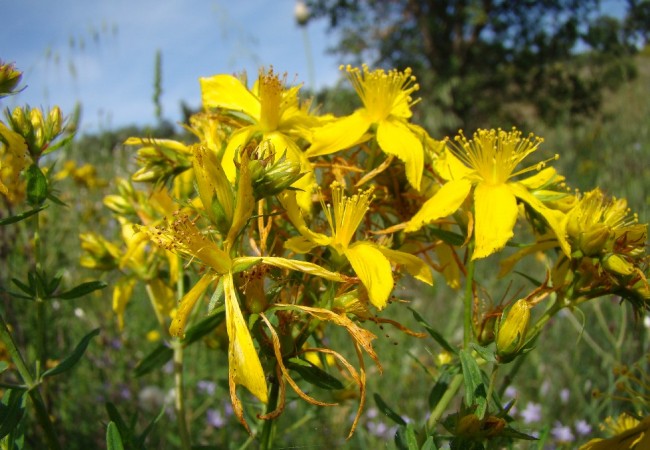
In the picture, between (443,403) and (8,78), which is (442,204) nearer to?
(443,403)

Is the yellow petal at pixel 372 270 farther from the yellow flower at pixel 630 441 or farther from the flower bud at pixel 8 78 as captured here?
the flower bud at pixel 8 78

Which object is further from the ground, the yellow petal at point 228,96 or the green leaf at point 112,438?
the yellow petal at point 228,96

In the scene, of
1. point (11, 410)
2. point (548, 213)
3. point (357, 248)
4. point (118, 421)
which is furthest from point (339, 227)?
point (11, 410)

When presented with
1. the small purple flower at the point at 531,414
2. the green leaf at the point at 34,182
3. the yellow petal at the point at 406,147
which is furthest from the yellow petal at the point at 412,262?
the small purple flower at the point at 531,414

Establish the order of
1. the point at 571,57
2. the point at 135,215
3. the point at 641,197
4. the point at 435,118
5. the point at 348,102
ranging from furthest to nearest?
the point at 571,57 → the point at 435,118 → the point at 348,102 → the point at 641,197 → the point at 135,215

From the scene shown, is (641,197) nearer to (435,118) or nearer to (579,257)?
(579,257)

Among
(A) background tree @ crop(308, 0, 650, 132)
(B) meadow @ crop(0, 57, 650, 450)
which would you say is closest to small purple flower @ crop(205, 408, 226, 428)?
(B) meadow @ crop(0, 57, 650, 450)

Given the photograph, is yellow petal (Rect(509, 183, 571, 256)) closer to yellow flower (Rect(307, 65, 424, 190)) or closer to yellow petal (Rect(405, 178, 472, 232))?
yellow petal (Rect(405, 178, 472, 232))

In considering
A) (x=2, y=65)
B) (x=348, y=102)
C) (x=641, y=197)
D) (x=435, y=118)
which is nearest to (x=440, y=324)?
(x=641, y=197)
